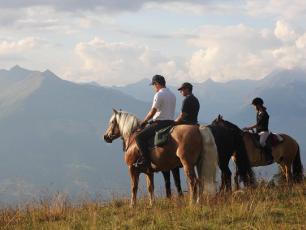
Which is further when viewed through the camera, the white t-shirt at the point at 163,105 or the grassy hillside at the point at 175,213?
the white t-shirt at the point at 163,105

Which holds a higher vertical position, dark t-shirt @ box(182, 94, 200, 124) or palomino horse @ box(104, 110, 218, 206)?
dark t-shirt @ box(182, 94, 200, 124)

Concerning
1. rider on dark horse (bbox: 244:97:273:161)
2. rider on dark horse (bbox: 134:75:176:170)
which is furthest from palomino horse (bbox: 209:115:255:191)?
rider on dark horse (bbox: 134:75:176:170)

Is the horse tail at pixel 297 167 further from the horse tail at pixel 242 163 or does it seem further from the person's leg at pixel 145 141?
the person's leg at pixel 145 141

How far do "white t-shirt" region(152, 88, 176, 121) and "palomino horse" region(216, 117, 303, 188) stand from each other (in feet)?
14.3

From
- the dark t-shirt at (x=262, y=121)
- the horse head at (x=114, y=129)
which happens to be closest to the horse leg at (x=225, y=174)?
the dark t-shirt at (x=262, y=121)

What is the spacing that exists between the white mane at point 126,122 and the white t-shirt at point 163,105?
109 centimetres

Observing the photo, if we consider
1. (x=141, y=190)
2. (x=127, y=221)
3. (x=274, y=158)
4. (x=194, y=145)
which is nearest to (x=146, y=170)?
(x=141, y=190)

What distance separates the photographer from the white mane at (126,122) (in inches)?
569

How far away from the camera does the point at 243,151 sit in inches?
607

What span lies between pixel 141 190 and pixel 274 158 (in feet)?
18.7

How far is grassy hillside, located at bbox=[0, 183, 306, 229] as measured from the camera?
974 centimetres

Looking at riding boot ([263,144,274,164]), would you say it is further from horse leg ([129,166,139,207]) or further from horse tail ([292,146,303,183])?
horse leg ([129,166,139,207])

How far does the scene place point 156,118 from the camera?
44.2ft

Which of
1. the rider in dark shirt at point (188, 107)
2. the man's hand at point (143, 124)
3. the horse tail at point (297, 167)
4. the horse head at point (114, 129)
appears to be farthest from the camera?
the horse tail at point (297, 167)
